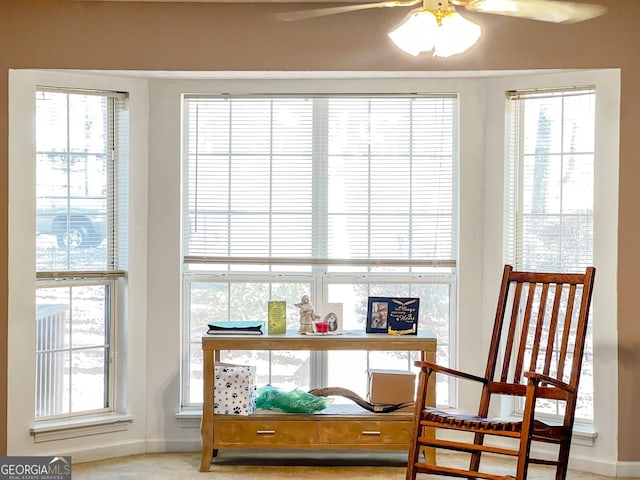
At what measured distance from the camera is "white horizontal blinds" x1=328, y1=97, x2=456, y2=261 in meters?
4.74

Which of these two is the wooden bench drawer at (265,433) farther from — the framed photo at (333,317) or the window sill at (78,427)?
the window sill at (78,427)

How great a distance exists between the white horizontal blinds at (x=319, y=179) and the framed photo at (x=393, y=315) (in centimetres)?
39

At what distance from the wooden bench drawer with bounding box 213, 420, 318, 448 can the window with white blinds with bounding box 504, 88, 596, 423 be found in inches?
48.9

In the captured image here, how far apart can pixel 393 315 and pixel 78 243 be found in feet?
5.82

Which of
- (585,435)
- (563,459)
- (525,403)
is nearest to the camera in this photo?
(525,403)

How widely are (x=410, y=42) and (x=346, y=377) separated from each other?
2.26 metres

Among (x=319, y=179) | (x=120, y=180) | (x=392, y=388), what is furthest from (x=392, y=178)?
(x=120, y=180)

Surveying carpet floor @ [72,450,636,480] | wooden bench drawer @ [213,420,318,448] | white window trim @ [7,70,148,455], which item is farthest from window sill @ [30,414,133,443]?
wooden bench drawer @ [213,420,318,448]

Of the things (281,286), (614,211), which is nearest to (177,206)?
(281,286)

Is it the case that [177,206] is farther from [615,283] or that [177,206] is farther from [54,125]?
[615,283]

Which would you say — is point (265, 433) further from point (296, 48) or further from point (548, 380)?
point (296, 48)

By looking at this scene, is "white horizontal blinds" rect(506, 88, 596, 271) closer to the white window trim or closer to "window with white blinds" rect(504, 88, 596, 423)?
"window with white blinds" rect(504, 88, 596, 423)

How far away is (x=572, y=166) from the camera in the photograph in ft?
14.7

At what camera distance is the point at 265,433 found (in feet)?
14.1
